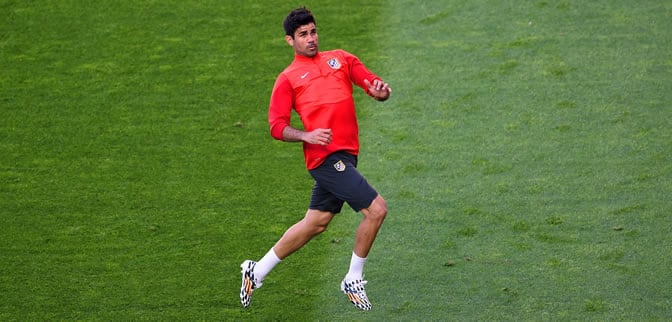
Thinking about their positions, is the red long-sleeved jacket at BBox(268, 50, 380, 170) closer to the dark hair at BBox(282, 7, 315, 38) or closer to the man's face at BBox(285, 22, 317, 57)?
the man's face at BBox(285, 22, 317, 57)

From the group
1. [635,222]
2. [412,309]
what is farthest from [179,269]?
[635,222]

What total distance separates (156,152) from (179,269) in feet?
5.88

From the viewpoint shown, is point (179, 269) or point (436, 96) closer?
point (179, 269)

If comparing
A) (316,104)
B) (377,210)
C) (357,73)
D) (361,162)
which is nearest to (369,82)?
(357,73)

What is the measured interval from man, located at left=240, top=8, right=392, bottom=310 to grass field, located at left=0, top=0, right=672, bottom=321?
1.56 ft

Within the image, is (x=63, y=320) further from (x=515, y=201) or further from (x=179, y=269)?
(x=515, y=201)

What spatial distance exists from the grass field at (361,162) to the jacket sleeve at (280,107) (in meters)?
1.16

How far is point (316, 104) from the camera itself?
21.2 ft

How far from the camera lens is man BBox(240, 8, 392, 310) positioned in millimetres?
6465

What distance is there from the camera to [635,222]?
7609mm

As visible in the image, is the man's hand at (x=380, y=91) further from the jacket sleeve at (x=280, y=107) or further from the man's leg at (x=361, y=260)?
the man's leg at (x=361, y=260)

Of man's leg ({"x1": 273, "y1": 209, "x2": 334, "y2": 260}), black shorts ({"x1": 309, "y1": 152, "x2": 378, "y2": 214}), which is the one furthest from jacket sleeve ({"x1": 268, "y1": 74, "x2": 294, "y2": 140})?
man's leg ({"x1": 273, "y1": 209, "x2": 334, "y2": 260})

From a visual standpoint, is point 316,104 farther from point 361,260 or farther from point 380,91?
point 361,260

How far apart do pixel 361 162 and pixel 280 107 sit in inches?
90.7
